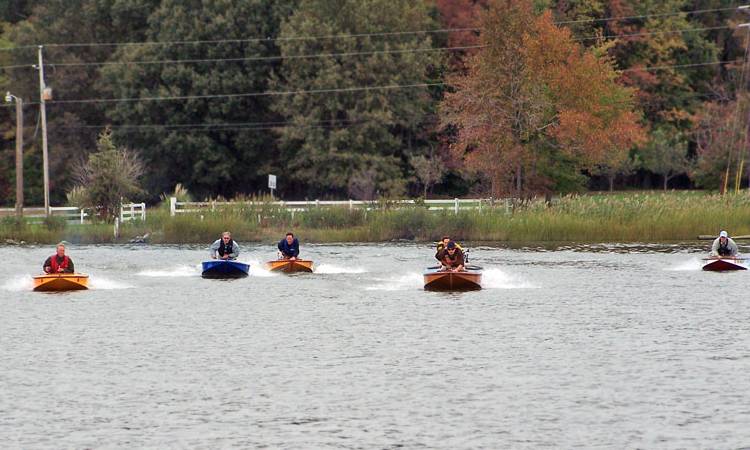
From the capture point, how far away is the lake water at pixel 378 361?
82.7 feet

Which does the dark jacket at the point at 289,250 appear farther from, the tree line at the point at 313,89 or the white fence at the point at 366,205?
the tree line at the point at 313,89

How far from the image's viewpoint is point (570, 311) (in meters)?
42.7

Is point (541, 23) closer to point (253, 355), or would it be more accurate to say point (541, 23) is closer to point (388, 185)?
point (388, 185)

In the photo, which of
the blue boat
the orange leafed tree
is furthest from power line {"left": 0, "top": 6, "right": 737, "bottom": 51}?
the blue boat

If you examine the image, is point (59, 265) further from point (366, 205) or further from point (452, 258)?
point (366, 205)

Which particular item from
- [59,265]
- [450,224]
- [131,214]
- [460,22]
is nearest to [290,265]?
[59,265]

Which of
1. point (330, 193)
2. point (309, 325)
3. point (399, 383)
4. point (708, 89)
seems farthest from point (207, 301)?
point (708, 89)

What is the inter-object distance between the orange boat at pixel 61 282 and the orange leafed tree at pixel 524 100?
3561cm

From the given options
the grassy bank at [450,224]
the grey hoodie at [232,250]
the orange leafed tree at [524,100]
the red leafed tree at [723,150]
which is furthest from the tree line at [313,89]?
→ the grey hoodie at [232,250]

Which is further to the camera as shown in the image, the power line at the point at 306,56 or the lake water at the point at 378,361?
the power line at the point at 306,56

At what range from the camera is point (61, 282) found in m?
47.7

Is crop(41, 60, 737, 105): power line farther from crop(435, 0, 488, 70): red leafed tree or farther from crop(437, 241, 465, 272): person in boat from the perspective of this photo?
crop(437, 241, 465, 272): person in boat

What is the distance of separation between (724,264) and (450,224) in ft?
66.0

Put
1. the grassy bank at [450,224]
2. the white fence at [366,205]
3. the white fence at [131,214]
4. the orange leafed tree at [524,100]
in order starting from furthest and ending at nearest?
the orange leafed tree at [524,100] → the white fence at [131,214] → the white fence at [366,205] → the grassy bank at [450,224]
